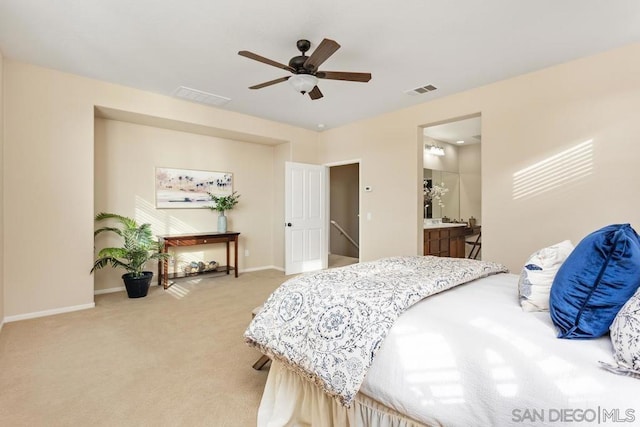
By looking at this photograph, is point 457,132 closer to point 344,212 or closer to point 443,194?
point 443,194

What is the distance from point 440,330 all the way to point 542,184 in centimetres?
293

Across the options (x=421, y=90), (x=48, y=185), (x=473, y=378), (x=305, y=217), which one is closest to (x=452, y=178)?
(x=421, y=90)

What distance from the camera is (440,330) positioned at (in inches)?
51.3

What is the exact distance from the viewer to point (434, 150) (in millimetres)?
6293

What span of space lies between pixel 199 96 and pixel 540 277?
13.8 ft

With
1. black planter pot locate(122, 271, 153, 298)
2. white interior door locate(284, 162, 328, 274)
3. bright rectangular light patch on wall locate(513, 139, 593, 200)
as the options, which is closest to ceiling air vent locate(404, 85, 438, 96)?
bright rectangular light patch on wall locate(513, 139, 593, 200)

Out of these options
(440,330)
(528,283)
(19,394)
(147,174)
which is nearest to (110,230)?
(147,174)

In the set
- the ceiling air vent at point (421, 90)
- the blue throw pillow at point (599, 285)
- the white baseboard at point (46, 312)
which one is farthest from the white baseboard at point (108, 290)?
the blue throw pillow at point (599, 285)

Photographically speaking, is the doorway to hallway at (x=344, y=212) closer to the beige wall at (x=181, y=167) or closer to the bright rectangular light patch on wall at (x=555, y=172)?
the beige wall at (x=181, y=167)

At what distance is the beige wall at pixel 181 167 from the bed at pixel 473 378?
152 inches

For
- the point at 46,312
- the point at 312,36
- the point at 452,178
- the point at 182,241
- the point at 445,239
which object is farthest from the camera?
the point at 452,178

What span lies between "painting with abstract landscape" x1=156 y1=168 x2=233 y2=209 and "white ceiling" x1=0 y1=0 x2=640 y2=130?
1452 mm

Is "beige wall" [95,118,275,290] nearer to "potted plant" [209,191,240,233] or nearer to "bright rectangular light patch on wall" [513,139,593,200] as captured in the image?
"potted plant" [209,191,240,233]

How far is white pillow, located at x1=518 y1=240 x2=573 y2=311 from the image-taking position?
143 cm
